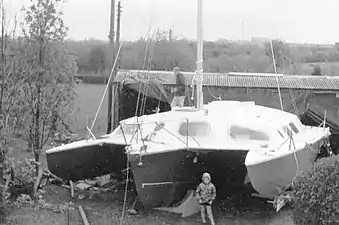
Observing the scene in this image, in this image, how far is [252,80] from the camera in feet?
64.0

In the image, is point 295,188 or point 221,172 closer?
point 295,188

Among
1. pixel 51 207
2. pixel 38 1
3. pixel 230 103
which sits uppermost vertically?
pixel 38 1

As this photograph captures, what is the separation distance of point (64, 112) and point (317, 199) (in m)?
7.63

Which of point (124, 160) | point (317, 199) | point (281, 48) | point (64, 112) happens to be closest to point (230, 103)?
point (124, 160)

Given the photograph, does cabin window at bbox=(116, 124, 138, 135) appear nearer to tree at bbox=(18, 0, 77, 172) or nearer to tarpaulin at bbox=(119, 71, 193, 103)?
tree at bbox=(18, 0, 77, 172)

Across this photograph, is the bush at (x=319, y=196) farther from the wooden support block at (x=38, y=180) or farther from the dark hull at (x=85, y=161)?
the wooden support block at (x=38, y=180)

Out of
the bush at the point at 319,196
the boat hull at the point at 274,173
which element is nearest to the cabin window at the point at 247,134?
the boat hull at the point at 274,173

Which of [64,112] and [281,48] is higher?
[281,48]

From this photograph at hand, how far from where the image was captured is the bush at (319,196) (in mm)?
8031

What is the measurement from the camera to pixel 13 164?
11516 millimetres

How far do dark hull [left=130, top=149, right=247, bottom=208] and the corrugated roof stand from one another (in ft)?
20.3

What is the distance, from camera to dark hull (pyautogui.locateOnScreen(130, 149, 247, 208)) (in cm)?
1166

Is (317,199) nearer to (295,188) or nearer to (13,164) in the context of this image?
(295,188)

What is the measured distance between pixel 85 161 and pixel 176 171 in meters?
2.30
